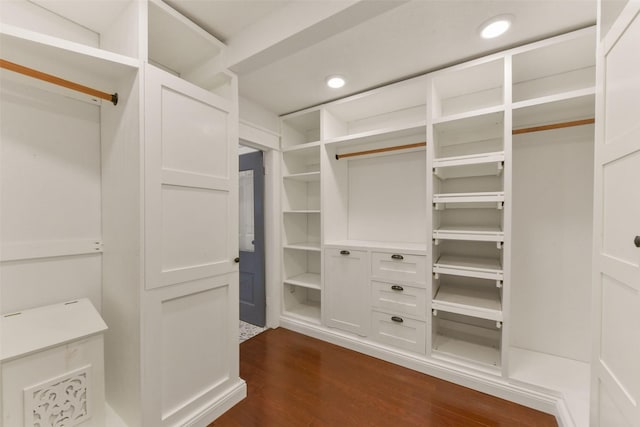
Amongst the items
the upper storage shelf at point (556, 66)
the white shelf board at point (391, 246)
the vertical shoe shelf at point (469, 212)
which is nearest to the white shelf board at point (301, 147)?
the white shelf board at point (391, 246)

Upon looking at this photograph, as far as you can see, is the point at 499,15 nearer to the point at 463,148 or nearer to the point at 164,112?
the point at 463,148

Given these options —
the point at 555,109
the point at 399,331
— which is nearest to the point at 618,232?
the point at 555,109

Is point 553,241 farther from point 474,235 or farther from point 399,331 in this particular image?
point 399,331

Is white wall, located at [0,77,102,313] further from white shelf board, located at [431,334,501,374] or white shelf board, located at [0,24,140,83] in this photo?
white shelf board, located at [431,334,501,374]

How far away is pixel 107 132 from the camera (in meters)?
1.56

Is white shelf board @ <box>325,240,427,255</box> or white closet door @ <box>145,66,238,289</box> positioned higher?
white closet door @ <box>145,66,238,289</box>

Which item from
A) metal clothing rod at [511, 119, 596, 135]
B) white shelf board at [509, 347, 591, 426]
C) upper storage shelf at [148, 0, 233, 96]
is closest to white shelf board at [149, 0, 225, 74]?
upper storage shelf at [148, 0, 233, 96]

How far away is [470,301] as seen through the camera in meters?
2.03

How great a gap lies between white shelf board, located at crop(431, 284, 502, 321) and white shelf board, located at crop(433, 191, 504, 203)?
2.70ft

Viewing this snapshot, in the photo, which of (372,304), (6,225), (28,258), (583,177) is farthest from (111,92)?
(583,177)

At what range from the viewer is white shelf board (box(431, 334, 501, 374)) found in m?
1.96

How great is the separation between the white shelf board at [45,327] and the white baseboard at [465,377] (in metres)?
1.98

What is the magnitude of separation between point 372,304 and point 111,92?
8.47 feet

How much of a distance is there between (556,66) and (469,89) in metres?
0.57
